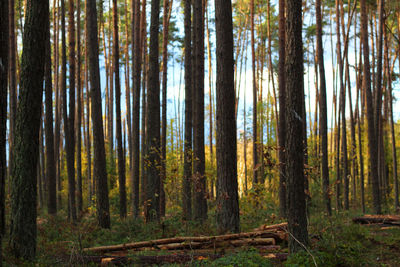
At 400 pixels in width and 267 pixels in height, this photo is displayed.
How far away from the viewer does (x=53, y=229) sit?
32.0 feet

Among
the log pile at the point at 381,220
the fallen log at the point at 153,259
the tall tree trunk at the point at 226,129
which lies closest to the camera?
the fallen log at the point at 153,259

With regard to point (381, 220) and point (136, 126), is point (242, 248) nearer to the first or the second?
point (381, 220)

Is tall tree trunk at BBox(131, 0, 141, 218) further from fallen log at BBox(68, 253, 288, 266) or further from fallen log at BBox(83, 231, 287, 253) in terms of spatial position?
fallen log at BBox(68, 253, 288, 266)

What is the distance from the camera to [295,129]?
5387 mm

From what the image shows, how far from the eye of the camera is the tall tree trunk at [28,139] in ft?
18.6

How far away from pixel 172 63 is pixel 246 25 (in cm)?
728

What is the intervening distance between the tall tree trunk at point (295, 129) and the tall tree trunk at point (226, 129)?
1.81 metres

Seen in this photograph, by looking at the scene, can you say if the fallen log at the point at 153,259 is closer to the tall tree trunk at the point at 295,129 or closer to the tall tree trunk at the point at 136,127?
the tall tree trunk at the point at 295,129

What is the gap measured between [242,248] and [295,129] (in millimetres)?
2109

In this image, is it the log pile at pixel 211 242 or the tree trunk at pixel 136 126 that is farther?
the tree trunk at pixel 136 126

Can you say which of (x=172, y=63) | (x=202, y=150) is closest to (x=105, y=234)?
(x=202, y=150)

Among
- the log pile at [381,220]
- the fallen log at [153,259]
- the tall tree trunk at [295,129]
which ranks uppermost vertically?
the tall tree trunk at [295,129]

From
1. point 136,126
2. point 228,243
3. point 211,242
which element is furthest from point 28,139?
point 136,126

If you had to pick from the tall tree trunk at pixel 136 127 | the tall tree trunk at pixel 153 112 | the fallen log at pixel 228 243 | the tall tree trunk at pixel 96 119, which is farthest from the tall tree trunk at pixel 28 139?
the tall tree trunk at pixel 136 127
